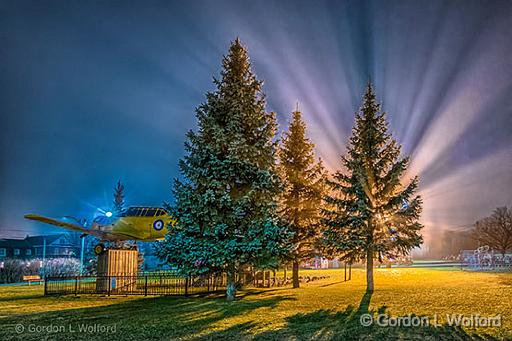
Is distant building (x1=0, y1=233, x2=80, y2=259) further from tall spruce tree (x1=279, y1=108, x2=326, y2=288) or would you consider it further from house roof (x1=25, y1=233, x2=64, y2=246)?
tall spruce tree (x1=279, y1=108, x2=326, y2=288)

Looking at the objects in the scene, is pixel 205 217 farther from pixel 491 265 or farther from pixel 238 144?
pixel 491 265

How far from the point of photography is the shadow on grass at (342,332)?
9.78 metres

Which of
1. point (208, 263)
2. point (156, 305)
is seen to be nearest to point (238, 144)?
point (208, 263)

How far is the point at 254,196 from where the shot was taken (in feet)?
60.5

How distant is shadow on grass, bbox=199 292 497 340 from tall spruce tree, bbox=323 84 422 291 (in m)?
10.2

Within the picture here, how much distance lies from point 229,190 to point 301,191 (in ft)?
29.1

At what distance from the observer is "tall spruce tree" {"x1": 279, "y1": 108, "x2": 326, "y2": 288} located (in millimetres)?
25875

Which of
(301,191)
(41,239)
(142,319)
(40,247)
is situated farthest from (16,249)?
(142,319)

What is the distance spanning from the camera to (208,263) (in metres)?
17.6

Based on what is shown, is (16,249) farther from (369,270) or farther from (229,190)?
(369,270)

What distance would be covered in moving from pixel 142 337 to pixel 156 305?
7.27 metres

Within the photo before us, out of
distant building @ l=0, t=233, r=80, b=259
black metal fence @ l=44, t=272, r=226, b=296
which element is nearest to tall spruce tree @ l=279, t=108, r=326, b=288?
black metal fence @ l=44, t=272, r=226, b=296

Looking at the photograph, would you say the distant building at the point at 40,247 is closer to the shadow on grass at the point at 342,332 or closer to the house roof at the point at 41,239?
the house roof at the point at 41,239

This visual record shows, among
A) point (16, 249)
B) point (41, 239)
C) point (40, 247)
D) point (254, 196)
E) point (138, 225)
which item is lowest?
point (16, 249)
